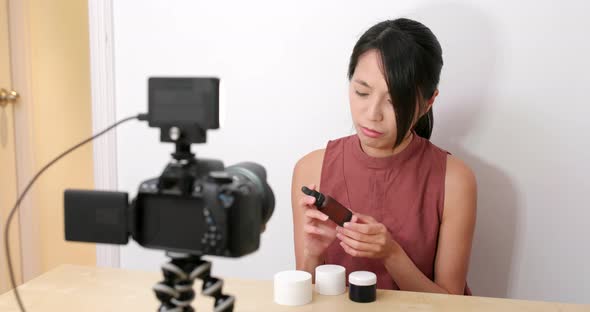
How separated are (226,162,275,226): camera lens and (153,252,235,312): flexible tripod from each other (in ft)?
0.36

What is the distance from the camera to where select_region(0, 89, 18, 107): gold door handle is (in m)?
2.42

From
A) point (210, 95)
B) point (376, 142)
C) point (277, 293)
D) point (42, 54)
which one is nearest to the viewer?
point (210, 95)

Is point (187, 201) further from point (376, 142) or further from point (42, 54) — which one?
point (42, 54)

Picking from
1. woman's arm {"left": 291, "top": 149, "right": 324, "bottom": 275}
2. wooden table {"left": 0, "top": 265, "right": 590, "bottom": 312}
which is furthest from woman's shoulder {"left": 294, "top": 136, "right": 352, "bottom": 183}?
wooden table {"left": 0, "top": 265, "right": 590, "bottom": 312}

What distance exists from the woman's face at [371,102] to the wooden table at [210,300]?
0.42 m

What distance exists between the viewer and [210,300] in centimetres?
110

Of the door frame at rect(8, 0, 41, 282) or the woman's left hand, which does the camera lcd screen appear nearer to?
the woman's left hand

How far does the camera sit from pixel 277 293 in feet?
3.54

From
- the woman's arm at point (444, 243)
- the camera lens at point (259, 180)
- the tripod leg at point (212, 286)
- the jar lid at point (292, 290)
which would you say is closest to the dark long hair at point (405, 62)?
the woman's arm at point (444, 243)

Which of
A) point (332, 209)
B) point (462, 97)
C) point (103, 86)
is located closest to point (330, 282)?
A: point (332, 209)

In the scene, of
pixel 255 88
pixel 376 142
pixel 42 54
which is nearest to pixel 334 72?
pixel 255 88

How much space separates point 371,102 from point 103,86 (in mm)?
1127

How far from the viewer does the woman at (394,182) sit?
1356mm

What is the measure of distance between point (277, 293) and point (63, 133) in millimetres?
1975
